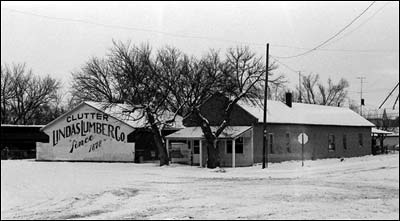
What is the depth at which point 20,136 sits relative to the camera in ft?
167

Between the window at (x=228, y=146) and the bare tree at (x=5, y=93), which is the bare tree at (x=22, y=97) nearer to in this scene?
the bare tree at (x=5, y=93)

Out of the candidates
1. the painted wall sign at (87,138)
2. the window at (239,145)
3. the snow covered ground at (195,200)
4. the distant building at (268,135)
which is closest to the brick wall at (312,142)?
the distant building at (268,135)

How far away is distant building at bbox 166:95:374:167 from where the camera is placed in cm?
3688

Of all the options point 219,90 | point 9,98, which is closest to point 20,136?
point 9,98

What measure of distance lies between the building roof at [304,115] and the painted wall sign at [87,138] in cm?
991

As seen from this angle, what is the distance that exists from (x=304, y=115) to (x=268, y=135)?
6.37 m

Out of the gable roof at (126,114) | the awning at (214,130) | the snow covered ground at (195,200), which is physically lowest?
the snow covered ground at (195,200)

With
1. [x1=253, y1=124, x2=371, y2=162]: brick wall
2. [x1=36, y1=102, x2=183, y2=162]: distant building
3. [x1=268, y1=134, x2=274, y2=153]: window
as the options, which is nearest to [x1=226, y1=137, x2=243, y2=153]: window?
[x1=253, y1=124, x2=371, y2=162]: brick wall

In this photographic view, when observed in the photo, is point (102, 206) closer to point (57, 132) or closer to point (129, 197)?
point (129, 197)

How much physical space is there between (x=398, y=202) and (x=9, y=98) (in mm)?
59945

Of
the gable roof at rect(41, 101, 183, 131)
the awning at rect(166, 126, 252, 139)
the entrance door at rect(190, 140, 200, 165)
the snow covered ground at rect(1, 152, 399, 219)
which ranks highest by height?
the gable roof at rect(41, 101, 183, 131)

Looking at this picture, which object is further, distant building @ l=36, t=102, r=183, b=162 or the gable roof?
distant building @ l=36, t=102, r=183, b=162

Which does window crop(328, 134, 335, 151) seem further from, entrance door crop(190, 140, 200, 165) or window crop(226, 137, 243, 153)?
entrance door crop(190, 140, 200, 165)

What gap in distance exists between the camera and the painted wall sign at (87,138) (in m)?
41.4
